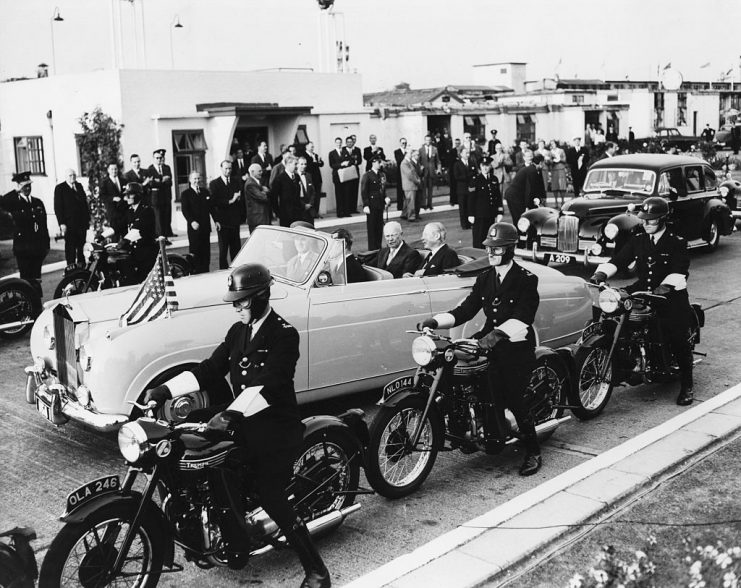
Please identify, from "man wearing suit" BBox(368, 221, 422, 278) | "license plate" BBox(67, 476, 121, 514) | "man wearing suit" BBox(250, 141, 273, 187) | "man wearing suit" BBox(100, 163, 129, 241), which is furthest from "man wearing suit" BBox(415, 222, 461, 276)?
"man wearing suit" BBox(250, 141, 273, 187)

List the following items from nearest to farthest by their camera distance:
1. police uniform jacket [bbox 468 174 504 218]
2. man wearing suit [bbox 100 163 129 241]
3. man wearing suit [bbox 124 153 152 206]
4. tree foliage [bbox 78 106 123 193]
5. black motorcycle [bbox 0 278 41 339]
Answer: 1. black motorcycle [bbox 0 278 41 339]
2. man wearing suit [bbox 100 163 129 241]
3. police uniform jacket [bbox 468 174 504 218]
4. man wearing suit [bbox 124 153 152 206]
5. tree foliage [bbox 78 106 123 193]

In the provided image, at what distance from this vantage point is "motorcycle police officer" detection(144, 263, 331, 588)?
461 centimetres

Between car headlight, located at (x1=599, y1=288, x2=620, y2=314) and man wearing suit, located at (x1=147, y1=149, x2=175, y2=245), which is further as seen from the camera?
man wearing suit, located at (x1=147, y1=149, x2=175, y2=245)

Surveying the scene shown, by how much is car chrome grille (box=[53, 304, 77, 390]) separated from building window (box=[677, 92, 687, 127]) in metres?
55.6

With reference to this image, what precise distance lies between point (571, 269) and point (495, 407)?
32.5 feet

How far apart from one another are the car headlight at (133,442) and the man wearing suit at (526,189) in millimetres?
13815

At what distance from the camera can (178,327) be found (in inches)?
266

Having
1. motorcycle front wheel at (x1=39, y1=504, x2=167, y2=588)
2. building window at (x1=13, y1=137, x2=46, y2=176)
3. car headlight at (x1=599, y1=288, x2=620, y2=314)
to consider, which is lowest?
motorcycle front wheel at (x1=39, y1=504, x2=167, y2=588)

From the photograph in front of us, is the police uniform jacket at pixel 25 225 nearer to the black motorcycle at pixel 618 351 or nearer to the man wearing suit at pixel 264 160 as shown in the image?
the man wearing suit at pixel 264 160

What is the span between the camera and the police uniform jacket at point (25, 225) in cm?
1219

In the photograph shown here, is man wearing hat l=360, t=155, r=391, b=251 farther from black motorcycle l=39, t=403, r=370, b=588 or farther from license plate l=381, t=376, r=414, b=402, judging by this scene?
black motorcycle l=39, t=403, r=370, b=588

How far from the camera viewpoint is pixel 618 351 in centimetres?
769

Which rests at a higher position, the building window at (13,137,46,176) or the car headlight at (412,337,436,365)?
the building window at (13,137,46,176)

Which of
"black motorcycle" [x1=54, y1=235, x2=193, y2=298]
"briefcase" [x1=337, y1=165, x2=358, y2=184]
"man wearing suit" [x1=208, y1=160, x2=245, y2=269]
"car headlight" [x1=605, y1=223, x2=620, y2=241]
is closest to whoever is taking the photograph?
"black motorcycle" [x1=54, y1=235, x2=193, y2=298]
